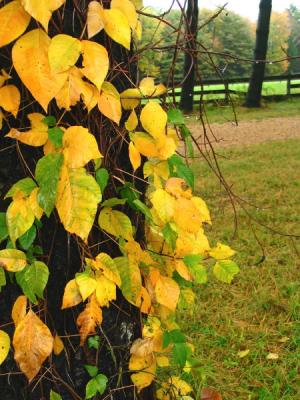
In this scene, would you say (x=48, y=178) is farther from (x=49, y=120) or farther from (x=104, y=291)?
(x=104, y=291)

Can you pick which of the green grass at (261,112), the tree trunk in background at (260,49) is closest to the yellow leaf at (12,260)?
the green grass at (261,112)

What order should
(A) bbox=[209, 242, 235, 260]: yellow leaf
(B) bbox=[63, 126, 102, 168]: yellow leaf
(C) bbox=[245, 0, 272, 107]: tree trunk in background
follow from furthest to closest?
(C) bbox=[245, 0, 272, 107]: tree trunk in background < (A) bbox=[209, 242, 235, 260]: yellow leaf < (B) bbox=[63, 126, 102, 168]: yellow leaf

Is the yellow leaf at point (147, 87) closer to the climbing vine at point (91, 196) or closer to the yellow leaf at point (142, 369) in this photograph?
the climbing vine at point (91, 196)

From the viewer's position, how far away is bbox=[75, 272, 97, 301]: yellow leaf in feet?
3.65

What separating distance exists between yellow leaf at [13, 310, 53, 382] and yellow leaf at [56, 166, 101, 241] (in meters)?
0.29

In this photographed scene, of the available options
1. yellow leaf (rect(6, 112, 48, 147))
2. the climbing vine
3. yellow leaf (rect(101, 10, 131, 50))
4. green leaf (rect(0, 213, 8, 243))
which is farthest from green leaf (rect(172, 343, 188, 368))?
yellow leaf (rect(101, 10, 131, 50))

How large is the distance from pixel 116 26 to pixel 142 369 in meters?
0.94

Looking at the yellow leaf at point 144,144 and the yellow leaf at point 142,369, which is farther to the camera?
the yellow leaf at point 142,369

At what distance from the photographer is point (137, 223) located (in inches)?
55.6

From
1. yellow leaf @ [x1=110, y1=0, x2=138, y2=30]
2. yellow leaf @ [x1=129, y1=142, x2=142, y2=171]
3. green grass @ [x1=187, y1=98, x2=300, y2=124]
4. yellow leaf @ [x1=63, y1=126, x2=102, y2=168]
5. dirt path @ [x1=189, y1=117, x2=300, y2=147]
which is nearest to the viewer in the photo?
yellow leaf @ [x1=63, y1=126, x2=102, y2=168]

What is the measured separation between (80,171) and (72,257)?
31 centimetres

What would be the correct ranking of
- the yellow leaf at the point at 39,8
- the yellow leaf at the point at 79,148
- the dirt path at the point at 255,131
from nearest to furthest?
the yellow leaf at the point at 39,8, the yellow leaf at the point at 79,148, the dirt path at the point at 255,131

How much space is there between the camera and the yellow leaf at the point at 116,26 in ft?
3.41

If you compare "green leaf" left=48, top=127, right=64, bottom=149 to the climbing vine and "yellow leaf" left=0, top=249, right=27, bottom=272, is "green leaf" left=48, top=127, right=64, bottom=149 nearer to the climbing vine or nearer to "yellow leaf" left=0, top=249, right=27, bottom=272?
the climbing vine
